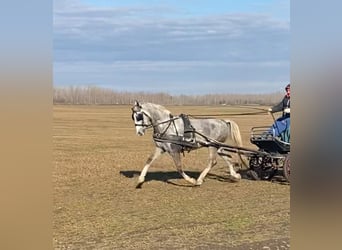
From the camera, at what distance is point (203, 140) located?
7.02 metres

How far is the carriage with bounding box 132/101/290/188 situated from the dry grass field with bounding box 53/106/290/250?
0.17 metres

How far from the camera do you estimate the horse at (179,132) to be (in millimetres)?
6723

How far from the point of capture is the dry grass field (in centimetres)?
396

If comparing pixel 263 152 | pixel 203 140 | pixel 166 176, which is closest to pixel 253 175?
pixel 263 152

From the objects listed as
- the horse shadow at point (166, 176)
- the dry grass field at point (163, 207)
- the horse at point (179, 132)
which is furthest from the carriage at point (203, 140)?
the horse shadow at point (166, 176)

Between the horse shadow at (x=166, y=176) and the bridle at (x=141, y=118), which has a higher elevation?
the bridle at (x=141, y=118)

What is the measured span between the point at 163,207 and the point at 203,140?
→ 1.69 m

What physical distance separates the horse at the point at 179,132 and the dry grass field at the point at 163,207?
0.16 metres

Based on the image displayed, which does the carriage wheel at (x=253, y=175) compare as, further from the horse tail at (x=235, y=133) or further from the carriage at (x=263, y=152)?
the horse tail at (x=235, y=133)

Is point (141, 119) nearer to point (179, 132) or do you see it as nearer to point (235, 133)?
point (179, 132)
